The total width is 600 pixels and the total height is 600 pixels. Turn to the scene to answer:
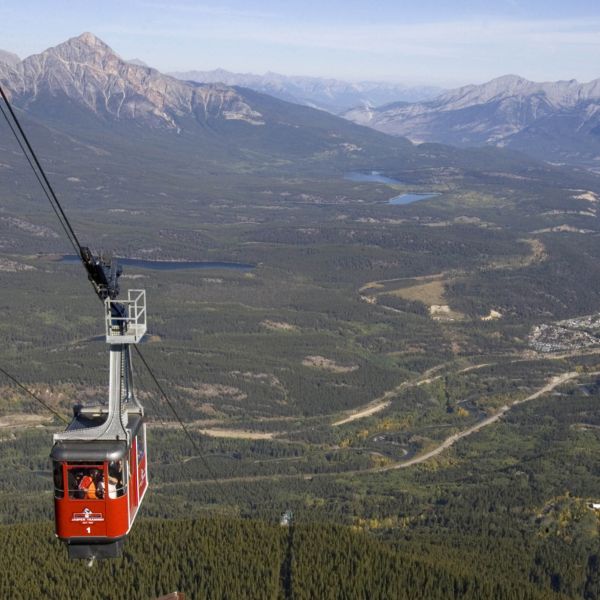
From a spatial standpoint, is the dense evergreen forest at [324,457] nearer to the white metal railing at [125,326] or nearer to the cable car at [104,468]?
the cable car at [104,468]

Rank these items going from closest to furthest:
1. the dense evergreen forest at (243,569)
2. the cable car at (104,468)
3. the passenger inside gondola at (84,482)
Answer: the cable car at (104,468)
the passenger inside gondola at (84,482)
the dense evergreen forest at (243,569)

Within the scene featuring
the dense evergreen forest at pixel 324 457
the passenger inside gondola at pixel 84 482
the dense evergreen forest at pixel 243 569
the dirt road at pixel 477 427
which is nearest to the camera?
the passenger inside gondola at pixel 84 482

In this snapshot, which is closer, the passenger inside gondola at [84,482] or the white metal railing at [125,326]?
the white metal railing at [125,326]

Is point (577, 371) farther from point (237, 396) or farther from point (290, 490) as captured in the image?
point (290, 490)

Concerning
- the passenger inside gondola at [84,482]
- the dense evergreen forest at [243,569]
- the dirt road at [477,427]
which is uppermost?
the passenger inside gondola at [84,482]

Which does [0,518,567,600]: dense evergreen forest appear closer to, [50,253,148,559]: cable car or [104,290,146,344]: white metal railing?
[50,253,148,559]: cable car

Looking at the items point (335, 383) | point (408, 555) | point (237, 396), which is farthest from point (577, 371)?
point (408, 555)

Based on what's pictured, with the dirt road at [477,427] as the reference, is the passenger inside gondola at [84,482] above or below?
above

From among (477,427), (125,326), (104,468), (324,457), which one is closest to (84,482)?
(104,468)

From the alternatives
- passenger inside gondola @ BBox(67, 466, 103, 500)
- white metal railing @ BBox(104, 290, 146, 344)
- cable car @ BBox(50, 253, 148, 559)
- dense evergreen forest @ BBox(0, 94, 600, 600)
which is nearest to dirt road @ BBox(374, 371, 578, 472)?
dense evergreen forest @ BBox(0, 94, 600, 600)

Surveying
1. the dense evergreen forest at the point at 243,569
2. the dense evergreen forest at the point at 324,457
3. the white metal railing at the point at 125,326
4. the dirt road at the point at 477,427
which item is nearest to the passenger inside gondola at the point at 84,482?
the white metal railing at the point at 125,326
